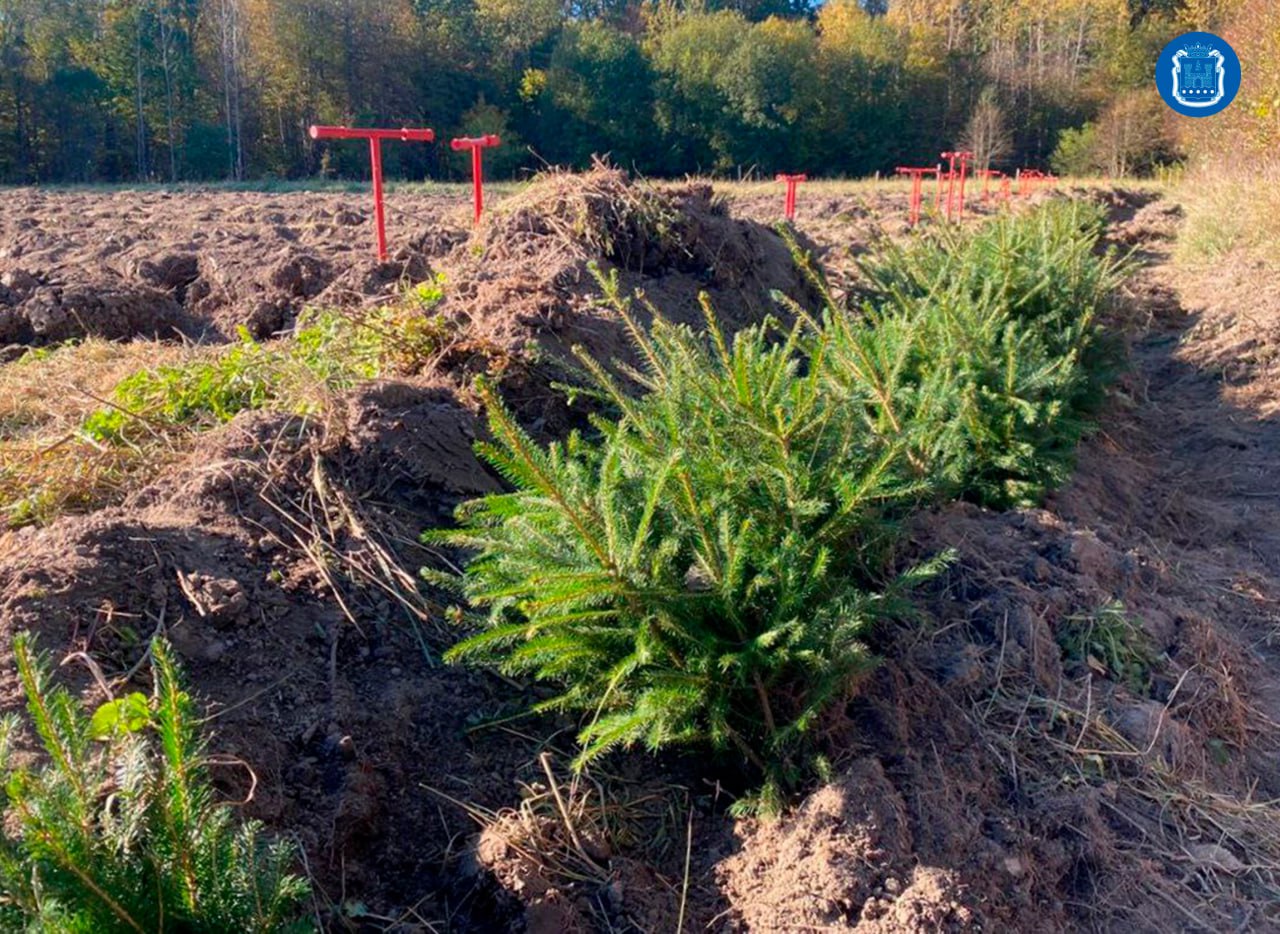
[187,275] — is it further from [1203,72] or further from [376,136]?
[1203,72]

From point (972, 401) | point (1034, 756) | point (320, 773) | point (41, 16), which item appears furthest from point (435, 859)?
point (41, 16)

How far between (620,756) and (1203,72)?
20916 mm

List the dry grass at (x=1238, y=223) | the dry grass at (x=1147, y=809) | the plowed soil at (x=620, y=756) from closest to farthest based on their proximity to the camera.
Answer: the plowed soil at (x=620, y=756)
the dry grass at (x=1147, y=809)
the dry grass at (x=1238, y=223)

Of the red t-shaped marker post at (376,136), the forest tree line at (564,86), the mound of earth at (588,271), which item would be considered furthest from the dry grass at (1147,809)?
the forest tree line at (564,86)

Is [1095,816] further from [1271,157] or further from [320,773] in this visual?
[1271,157]

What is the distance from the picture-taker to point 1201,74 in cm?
1875

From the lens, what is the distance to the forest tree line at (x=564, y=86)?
116ft

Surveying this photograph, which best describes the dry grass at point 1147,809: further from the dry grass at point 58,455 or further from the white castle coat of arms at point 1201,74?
the white castle coat of arms at point 1201,74

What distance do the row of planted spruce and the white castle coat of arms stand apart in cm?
1906

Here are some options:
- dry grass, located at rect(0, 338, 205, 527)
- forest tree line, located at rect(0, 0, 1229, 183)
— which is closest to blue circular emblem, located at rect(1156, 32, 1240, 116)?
forest tree line, located at rect(0, 0, 1229, 183)

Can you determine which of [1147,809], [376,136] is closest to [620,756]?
[1147,809]

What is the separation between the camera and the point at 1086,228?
438 inches

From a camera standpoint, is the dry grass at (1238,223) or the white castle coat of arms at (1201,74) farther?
the white castle coat of arms at (1201,74)

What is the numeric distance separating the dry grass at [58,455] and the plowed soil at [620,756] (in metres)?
0.27
